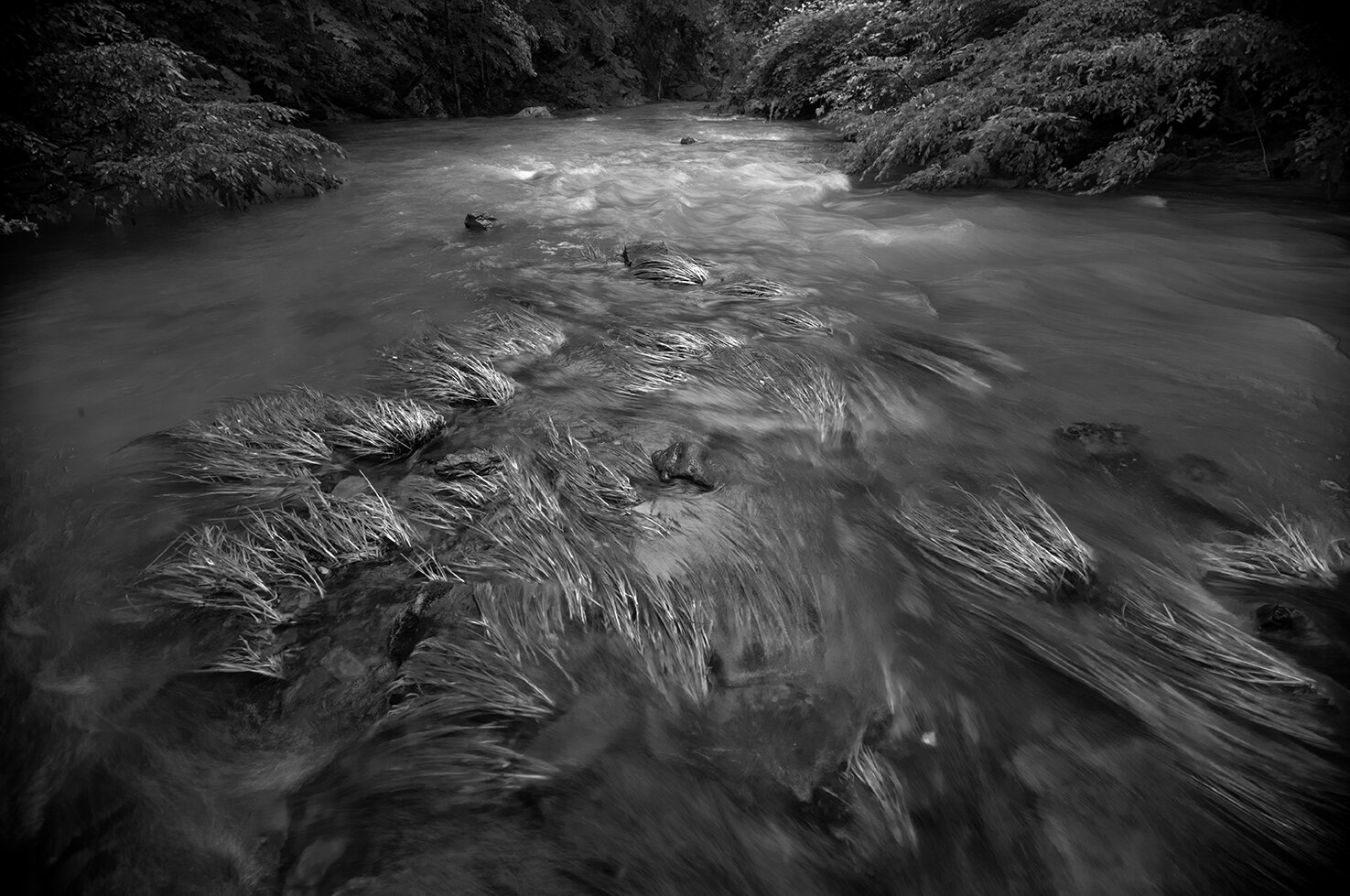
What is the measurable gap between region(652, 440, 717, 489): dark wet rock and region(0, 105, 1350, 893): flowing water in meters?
0.08

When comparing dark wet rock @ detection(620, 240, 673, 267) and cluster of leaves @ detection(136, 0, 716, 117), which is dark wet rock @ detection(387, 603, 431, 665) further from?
cluster of leaves @ detection(136, 0, 716, 117)

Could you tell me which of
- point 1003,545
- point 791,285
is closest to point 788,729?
point 1003,545

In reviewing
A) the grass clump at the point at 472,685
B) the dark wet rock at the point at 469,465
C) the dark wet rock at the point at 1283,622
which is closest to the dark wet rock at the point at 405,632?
the grass clump at the point at 472,685

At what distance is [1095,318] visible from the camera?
4.14m

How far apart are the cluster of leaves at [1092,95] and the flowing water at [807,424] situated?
1.98ft

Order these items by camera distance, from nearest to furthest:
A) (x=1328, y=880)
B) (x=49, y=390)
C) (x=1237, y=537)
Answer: (x=1328, y=880), (x=1237, y=537), (x=49, y=390)

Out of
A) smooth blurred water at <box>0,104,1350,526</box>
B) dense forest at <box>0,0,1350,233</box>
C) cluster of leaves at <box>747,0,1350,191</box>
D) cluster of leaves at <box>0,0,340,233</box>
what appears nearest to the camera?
smooth blurred water at <box>0,104,1350,526</box>

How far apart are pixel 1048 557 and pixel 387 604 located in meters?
2.48

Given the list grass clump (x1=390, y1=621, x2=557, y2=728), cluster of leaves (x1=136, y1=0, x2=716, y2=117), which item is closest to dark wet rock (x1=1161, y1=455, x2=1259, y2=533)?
grass clump (x1=390, y1=621, x2=557, y2=728)

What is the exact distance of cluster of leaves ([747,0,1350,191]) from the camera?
16.8 feet

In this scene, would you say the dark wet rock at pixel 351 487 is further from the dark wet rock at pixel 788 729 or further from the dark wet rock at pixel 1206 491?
the dark wet rock at pixel 1206 491

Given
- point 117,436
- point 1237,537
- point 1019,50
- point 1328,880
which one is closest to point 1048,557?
point 1237,537

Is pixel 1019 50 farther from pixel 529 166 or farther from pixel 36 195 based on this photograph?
pixel 36 195

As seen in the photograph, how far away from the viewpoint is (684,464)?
268cm
